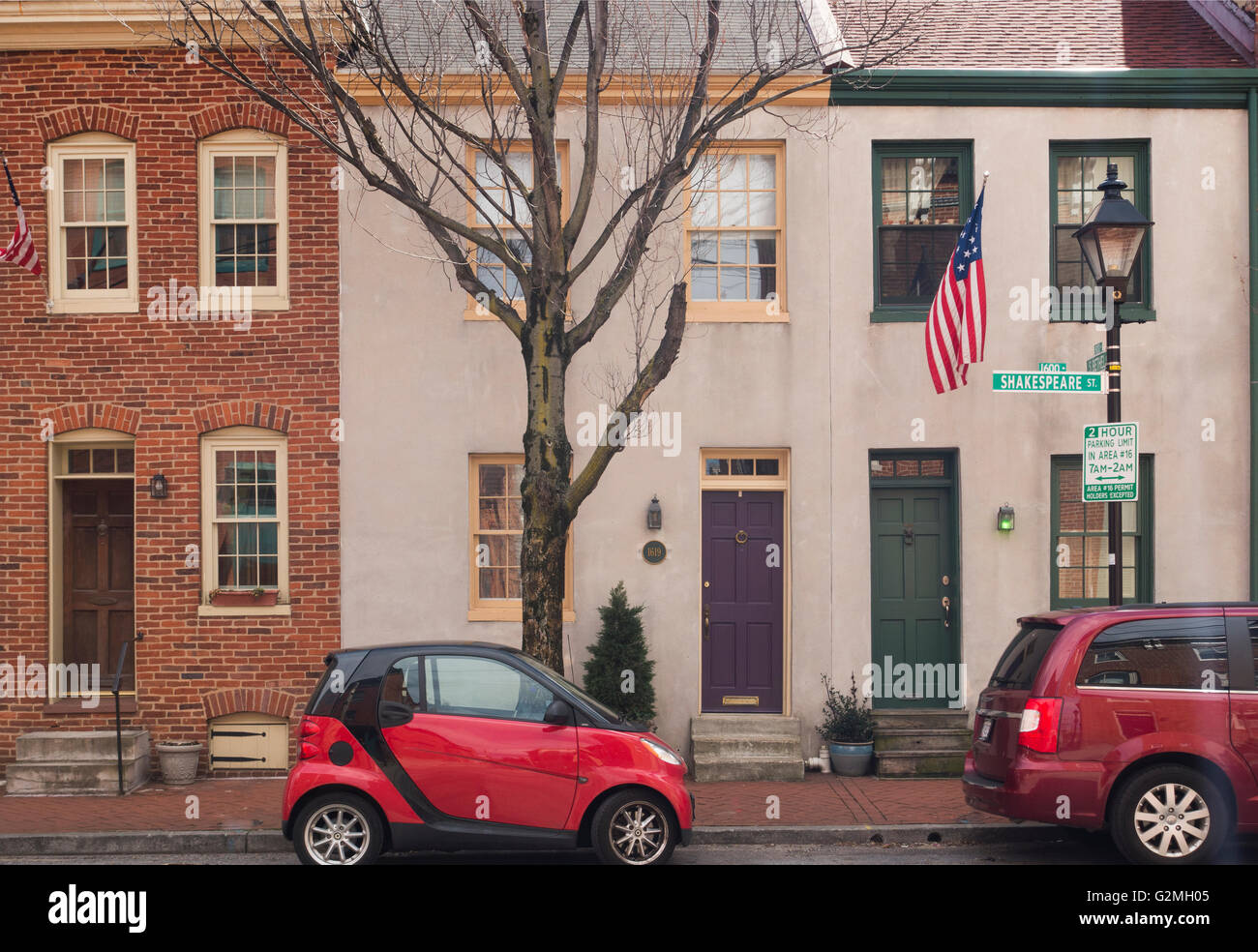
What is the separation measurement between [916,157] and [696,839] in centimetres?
740

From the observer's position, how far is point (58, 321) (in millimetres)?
12211

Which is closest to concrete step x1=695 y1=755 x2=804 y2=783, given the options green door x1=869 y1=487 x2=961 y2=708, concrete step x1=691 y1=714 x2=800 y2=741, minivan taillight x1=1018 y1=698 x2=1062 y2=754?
concrete step x1=691 y1=714 x2=800 y2=741

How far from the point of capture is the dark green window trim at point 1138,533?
12.2m

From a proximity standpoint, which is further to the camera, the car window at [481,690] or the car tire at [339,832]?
the car window at [481,690]

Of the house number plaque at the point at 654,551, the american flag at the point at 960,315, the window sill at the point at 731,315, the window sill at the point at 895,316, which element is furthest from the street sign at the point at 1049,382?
the house number plaque at the point at 654,551

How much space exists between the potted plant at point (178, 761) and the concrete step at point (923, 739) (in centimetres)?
674

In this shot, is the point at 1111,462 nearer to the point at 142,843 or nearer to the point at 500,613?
the point at 500,613

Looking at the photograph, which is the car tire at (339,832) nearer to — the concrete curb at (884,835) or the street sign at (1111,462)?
the concrete curb at (884,835)

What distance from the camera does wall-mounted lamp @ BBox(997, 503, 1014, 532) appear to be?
473 inches

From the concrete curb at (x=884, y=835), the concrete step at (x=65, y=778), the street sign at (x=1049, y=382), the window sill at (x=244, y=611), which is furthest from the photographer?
the window sill at (x=244, y=611)

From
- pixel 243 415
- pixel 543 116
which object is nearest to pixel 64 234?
pixel 243 415

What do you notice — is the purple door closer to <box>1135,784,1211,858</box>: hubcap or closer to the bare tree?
the bare tree

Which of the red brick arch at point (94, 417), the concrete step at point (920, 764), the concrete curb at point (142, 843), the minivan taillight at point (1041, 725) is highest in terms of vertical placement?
the red brick arch at point (94, 417)

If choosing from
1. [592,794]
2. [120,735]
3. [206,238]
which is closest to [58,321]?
[206,238]
